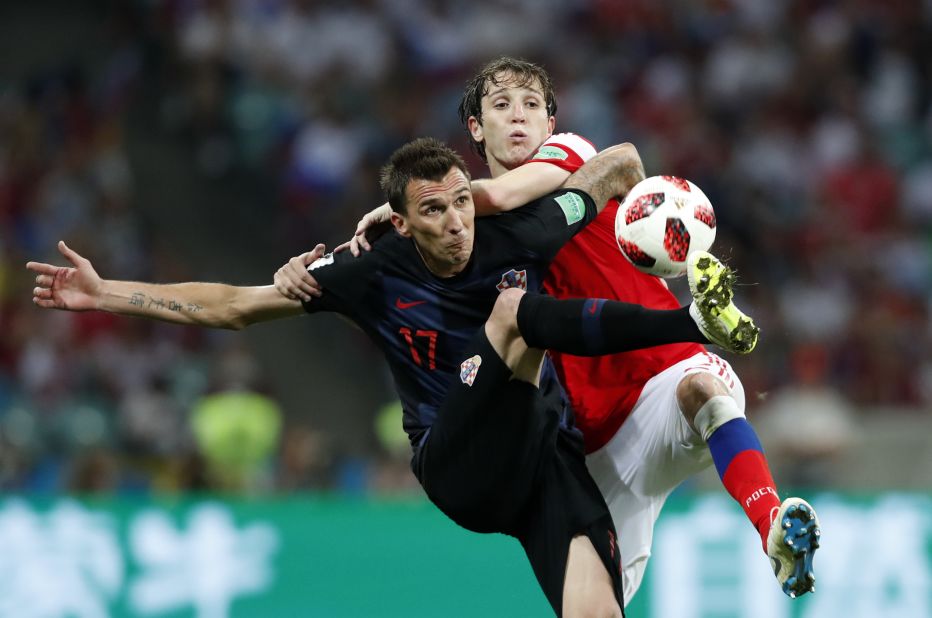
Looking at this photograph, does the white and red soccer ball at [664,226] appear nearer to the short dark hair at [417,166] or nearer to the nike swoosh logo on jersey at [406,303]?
the short dark hair at [417,166]

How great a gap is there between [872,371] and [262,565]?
508cm

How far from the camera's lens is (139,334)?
39.2ft

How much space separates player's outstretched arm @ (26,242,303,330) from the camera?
5.77 meters

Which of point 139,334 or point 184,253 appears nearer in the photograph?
point 139,334

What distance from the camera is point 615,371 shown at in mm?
5855

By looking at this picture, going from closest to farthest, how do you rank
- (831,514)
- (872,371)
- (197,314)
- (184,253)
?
(197,314) < (831,514) < (872,371) < (184,253)

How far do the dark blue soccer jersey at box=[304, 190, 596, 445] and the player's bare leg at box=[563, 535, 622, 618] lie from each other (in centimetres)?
75

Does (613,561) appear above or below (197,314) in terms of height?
below

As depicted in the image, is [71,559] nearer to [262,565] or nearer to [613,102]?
[262,565]

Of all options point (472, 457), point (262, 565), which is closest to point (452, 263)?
point (472, 457)

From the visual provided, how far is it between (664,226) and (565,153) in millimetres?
812

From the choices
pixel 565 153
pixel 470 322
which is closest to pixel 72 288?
pixel 470 322

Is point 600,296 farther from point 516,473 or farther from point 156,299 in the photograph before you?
point 156,299

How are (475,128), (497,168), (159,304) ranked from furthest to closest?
(475,128), (497,168), (159,304)
